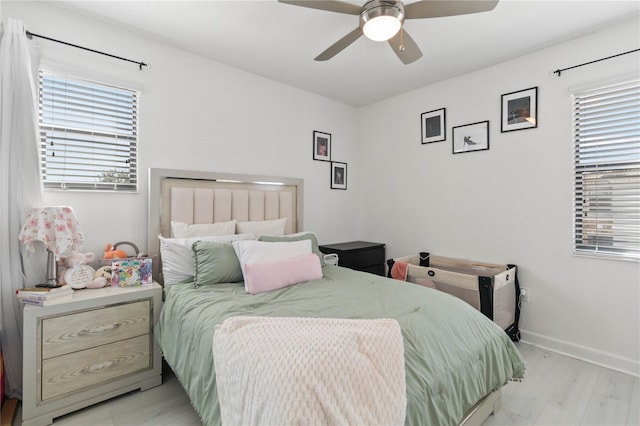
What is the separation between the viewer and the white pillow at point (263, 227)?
2893 millimetres

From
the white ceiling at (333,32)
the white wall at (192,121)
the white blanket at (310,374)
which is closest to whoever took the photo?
the white blanket at (310,374)

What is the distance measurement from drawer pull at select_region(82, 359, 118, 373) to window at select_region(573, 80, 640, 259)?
3633 millimetres

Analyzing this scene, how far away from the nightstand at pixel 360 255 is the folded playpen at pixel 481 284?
0.44 metres

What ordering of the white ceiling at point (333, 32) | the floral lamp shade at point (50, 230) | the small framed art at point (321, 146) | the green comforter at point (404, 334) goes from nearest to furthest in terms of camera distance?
the green comforter at point (404, 334) → the floral lamp shade at point (50, 230) → the white ceiling at point (333, 32) → the small framed art at point (321, 146)

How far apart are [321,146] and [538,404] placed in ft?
10.2

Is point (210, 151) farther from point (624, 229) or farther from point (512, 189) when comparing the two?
point (624, 229)

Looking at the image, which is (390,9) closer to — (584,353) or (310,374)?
(310,374)

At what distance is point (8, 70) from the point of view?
6.17 feet

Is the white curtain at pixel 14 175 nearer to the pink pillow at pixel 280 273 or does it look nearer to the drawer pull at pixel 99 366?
the drawer pull at pixel 99 366

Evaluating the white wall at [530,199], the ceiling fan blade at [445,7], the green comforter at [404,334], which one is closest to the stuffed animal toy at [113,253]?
the green comforter at [404,334]

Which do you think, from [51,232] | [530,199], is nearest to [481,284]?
[530,199]

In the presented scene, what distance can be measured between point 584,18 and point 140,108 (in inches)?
138

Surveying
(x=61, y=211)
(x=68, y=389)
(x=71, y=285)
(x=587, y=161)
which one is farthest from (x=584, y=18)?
(x=68, y=389)

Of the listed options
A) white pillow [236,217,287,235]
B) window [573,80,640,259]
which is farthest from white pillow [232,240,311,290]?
window [573,80,640,259]
